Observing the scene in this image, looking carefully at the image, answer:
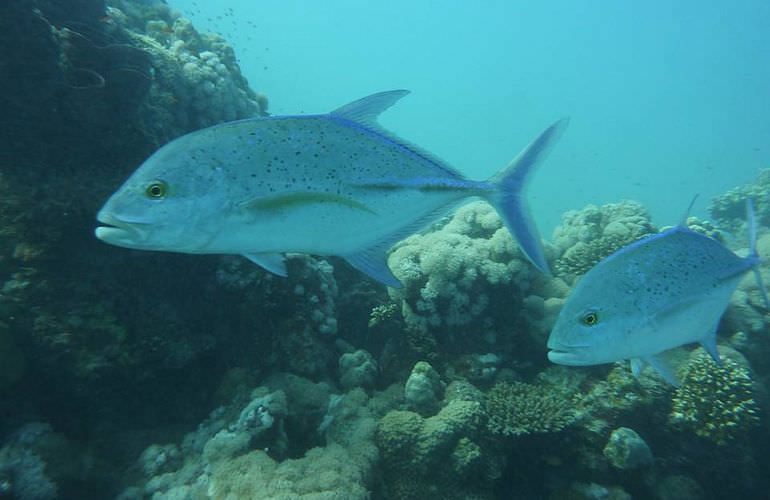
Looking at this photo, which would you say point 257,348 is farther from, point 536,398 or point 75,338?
point 536,398

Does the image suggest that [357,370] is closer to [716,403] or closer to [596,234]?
[716,403]

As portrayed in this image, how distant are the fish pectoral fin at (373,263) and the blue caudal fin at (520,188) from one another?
794 millimetres

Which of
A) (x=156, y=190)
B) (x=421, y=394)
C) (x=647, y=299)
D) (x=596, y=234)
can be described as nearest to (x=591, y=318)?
(x=647, y=299)

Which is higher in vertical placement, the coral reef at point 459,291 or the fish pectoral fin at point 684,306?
the fish pectoral fin at point 684,306

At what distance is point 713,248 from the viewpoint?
288 cm

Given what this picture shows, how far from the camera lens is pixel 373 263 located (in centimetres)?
239

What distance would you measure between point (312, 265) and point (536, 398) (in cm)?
308

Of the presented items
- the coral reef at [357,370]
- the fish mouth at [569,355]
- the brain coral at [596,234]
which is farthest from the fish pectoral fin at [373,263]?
the brain coral at [596,234]

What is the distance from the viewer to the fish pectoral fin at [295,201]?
2.09 metres

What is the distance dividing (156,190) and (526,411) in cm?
396

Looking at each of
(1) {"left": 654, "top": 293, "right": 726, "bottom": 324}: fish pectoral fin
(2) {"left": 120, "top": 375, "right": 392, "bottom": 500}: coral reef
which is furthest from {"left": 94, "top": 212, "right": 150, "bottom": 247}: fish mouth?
(1) {"left": 654, "top": 293, "right": 726, "bottom": 324}: fish pectoral fin

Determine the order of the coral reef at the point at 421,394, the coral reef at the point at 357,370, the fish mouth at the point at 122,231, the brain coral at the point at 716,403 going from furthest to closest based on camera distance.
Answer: the coral reef at the point at 357,370, the brain coral at the point at 716,403, the coral reef at the point at 421,394, the fish mouth at the point at 122,231

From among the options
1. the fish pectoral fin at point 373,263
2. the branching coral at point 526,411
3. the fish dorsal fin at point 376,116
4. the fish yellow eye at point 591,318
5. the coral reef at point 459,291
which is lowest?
the branching coral at point 526,411

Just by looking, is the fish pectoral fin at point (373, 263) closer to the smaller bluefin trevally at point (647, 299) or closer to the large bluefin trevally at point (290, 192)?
the large bluefin trevally at point (290, 192)
